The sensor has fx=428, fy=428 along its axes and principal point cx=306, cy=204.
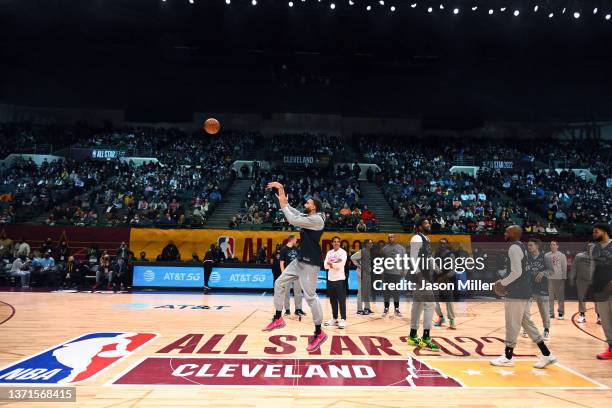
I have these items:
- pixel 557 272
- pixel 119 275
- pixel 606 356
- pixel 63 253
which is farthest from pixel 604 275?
pixel 63 253

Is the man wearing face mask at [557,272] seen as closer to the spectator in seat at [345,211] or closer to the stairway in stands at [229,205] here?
the spectator in seat at [345,211]

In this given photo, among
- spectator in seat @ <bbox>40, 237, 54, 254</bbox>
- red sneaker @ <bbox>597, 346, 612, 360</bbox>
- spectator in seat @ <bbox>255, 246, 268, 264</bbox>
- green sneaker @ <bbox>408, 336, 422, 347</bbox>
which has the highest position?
spectator in seat @ <bbox>40, 237, 54, 254</bbox>

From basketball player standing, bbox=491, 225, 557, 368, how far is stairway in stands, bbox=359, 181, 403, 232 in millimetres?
14301

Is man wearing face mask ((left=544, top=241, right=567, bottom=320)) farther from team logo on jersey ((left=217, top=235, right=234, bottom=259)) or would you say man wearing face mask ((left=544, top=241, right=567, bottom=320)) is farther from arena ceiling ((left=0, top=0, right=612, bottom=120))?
arena ceiling ((left=0, top=0, right=612, bottom=120))

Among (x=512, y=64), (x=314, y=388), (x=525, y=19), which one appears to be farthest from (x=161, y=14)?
(x=314, y=388)

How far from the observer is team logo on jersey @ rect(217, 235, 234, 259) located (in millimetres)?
18281

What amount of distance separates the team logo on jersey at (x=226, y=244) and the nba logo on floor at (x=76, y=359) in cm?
1017

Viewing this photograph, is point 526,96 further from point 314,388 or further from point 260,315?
point 314,388

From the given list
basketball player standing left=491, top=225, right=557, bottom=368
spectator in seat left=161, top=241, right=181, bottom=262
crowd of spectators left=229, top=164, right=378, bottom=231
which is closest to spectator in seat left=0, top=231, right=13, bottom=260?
spectator in seat left=161, top=241, right=181, bottom=262

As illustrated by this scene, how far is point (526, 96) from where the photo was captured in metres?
32.7

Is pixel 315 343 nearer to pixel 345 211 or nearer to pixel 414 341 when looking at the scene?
pixel 414 341

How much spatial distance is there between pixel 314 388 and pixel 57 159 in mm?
27722

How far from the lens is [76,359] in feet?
20.7

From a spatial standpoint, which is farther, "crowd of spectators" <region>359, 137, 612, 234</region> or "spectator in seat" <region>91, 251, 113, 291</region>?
"crowd of spectators" <region>359, 137, 612, 234</region>
